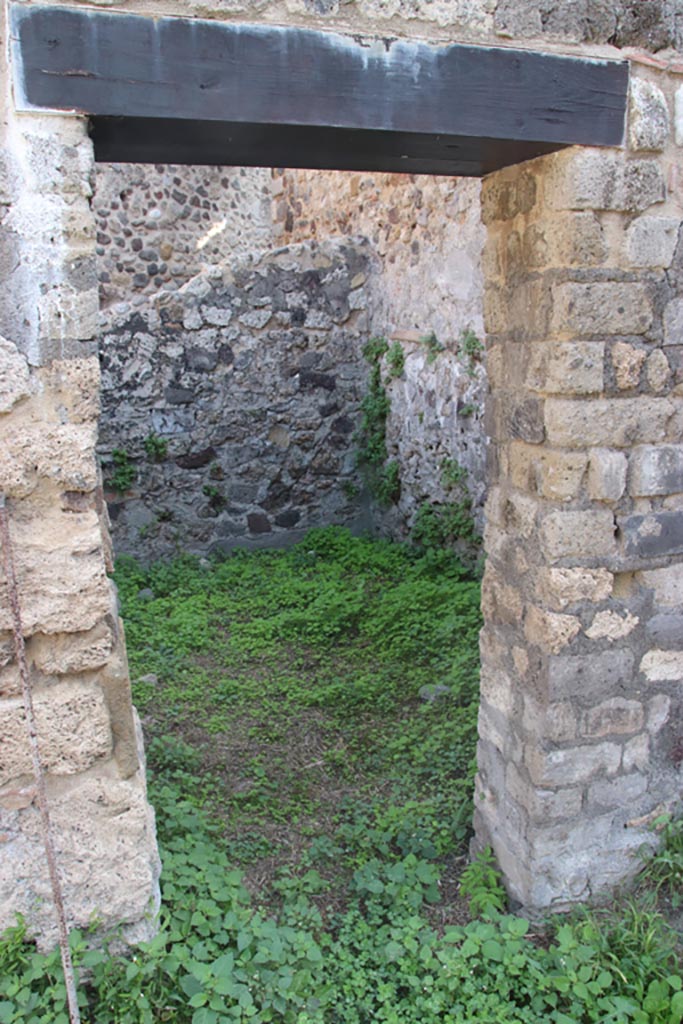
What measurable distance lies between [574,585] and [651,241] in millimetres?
1161

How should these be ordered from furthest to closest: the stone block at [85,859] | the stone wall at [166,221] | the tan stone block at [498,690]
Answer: the stone wall at [166,221]
the tan stone block at [498,690]
the stone block at [85,859]

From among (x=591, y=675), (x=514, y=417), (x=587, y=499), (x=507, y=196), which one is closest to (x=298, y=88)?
(x=507, y=196)

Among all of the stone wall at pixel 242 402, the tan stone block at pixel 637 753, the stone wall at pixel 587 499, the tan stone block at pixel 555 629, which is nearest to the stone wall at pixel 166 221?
the stone wall at pixel 242 402

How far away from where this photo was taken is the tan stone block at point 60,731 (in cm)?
233

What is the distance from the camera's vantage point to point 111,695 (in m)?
2.41

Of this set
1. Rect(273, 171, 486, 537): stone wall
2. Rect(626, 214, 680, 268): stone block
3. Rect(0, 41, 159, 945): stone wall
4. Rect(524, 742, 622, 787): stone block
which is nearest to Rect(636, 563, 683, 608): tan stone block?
Rect(524, 742, 622, 787): stone block

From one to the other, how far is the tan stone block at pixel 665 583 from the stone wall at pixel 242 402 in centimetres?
464

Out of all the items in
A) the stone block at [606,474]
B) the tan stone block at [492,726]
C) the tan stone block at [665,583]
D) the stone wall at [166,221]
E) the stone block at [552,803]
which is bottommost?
the stone block at [552,803]

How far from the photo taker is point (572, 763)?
2.98 metres

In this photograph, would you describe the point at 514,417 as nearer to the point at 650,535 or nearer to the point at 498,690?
the point at 650,535

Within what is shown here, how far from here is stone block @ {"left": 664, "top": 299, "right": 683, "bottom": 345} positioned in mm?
2809

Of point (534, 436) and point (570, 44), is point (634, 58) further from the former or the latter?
point (534, 436)

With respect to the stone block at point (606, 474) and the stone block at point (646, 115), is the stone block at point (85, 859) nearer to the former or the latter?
the stone block at point (606, 474)

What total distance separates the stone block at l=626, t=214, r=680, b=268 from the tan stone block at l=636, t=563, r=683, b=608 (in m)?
1.04
